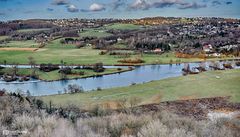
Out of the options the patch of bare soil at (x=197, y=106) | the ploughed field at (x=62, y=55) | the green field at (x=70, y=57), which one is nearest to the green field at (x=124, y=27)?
the ploughed field at (x=62, y=55)

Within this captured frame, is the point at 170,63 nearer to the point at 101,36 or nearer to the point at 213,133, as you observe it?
the point at 101,36

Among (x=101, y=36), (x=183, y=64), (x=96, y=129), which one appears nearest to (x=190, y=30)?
(x=101, y=36)

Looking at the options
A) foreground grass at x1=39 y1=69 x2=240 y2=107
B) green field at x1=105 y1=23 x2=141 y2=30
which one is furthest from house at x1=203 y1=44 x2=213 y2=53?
green field at x1=105 y1=23 x2=141 y2=30

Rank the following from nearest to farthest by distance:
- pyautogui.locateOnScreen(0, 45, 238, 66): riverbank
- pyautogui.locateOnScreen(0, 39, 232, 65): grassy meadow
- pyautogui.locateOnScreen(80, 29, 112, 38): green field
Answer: pyautogui.locateOnScreen(0, 45, 238, 66): riverbank, pyautogui.locateOnScreen(0, 39, 232, 65): grassy meadow, pyautogui.locateOnScreen(80, 29, 112, 38): green field

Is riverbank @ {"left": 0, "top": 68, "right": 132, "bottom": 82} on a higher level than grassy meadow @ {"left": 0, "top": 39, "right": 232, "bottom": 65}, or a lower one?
lower

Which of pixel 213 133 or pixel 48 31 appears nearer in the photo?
pixel 213 133

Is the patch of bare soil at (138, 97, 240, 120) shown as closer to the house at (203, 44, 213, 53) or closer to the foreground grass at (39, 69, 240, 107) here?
the foreground grass at (39, 69, 240, 107)

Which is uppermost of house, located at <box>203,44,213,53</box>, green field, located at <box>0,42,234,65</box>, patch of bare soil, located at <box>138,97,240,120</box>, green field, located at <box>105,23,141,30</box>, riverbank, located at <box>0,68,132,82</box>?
green field, located at <box>105,23,141,30</box>

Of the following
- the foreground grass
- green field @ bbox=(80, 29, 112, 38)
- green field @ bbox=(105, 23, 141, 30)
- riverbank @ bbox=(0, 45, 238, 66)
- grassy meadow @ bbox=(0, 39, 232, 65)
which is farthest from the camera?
green field @ bbox=(105, 23, 141, 30)
